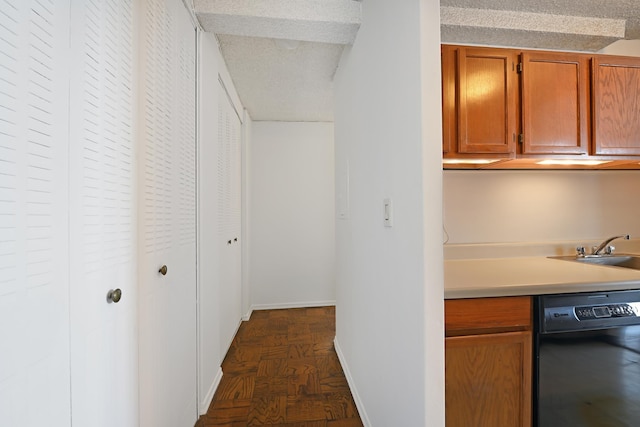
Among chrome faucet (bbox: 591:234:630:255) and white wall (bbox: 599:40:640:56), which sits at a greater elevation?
white wall (bbox: 599:40:640:56)

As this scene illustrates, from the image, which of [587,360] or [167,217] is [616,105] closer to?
[587,360]

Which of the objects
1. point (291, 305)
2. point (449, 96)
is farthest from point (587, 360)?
point (291, 305)

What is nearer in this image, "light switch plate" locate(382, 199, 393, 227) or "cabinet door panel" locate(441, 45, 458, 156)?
"light switch plate" locate(382, 199, 393, 227)

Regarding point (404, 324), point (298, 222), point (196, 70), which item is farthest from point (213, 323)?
point (298, 222)

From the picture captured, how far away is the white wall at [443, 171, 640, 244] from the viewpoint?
186 centimetres

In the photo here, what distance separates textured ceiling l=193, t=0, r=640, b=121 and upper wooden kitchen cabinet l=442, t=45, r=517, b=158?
41cm

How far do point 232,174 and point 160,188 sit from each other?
1.49 meters

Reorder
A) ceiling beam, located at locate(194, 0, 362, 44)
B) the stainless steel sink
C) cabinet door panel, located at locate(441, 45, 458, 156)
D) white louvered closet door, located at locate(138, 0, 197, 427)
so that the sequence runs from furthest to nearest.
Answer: the stainless steel sink < ceiling beam, located at locate(194, 0, 362, 44) < cabinet door panel, located at locate(441, 45, 458, 156) < white louvered closet door, located at locate(138, 0, 197, 427)

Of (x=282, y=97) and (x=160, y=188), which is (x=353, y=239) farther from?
(x=282, y=97)

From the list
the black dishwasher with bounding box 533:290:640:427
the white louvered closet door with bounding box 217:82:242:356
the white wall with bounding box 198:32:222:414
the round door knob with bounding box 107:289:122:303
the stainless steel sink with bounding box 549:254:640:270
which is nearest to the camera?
the round door knob with bounding box 107:289:122:303

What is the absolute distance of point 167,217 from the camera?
1236mm

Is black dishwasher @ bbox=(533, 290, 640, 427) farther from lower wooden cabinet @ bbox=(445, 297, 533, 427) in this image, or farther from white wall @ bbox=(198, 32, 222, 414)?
white wall @ bbox=(198, 32, 222, 414)

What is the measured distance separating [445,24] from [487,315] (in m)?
1.65

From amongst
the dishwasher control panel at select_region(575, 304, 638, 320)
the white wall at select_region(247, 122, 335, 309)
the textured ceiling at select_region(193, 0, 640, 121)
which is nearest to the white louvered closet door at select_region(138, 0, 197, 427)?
the textured ceiling at select_region(193, 0, 640, 121)
